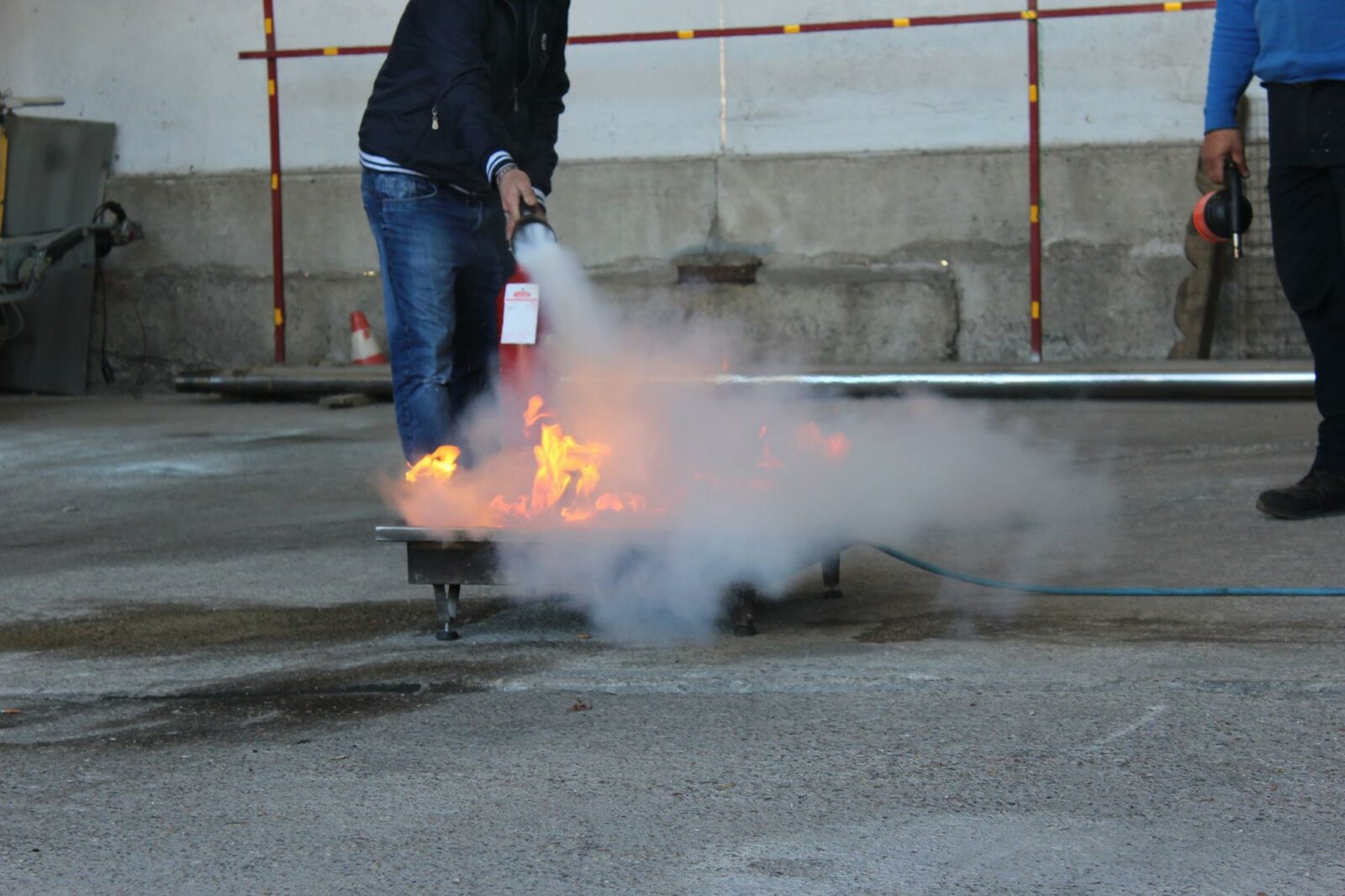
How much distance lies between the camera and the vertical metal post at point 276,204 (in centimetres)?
1096

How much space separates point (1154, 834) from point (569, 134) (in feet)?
28.4

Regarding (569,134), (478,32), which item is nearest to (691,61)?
(569,134)

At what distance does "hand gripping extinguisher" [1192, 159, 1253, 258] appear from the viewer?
5562mm

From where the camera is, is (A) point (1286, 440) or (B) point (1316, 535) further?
(A) point (1286, 440)

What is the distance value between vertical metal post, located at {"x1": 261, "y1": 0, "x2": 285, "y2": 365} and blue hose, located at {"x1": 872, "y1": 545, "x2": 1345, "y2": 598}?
7.38 m

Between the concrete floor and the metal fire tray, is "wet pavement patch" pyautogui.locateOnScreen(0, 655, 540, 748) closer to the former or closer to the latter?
the concrete floor

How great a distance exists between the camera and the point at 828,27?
10117mm

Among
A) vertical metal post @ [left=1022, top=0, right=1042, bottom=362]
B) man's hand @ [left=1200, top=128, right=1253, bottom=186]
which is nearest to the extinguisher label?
man's hand @ [left=1200, top=128, right=1253, bottom=186]

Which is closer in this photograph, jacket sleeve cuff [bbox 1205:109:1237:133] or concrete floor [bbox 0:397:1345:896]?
concrete floor [bbox 0:397:1345:896]

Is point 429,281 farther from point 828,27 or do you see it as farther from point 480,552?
point 828,27

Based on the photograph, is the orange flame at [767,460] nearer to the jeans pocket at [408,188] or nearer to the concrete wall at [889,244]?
the jeans pocket at [408,188]

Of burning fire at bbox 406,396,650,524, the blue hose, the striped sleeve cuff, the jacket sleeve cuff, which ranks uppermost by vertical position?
the jacket sleeve cuff

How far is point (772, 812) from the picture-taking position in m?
2.79

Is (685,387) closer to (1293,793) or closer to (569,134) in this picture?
(1293,793)
